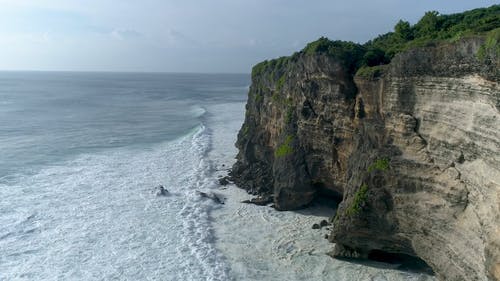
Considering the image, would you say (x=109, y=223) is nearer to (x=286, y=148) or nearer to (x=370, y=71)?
(x=286, y=148)

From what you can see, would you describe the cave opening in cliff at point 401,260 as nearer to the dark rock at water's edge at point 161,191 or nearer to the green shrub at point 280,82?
the dark rock at water's edge at point 161,191

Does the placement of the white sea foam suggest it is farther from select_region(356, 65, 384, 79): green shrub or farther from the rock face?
select_region(356, 65, 384, 79): green shrub

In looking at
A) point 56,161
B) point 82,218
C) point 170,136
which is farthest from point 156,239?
point 170,136

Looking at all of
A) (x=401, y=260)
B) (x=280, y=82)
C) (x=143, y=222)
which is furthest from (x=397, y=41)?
(x=143, y=222)

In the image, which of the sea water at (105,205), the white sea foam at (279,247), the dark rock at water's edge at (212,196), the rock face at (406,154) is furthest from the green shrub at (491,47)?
the dark rock at water's edge at (212,196)

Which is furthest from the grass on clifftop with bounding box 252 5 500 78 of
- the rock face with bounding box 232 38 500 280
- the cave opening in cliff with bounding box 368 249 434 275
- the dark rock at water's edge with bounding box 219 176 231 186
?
the dark rock at water's edge with bounding box 219 176 231 186
